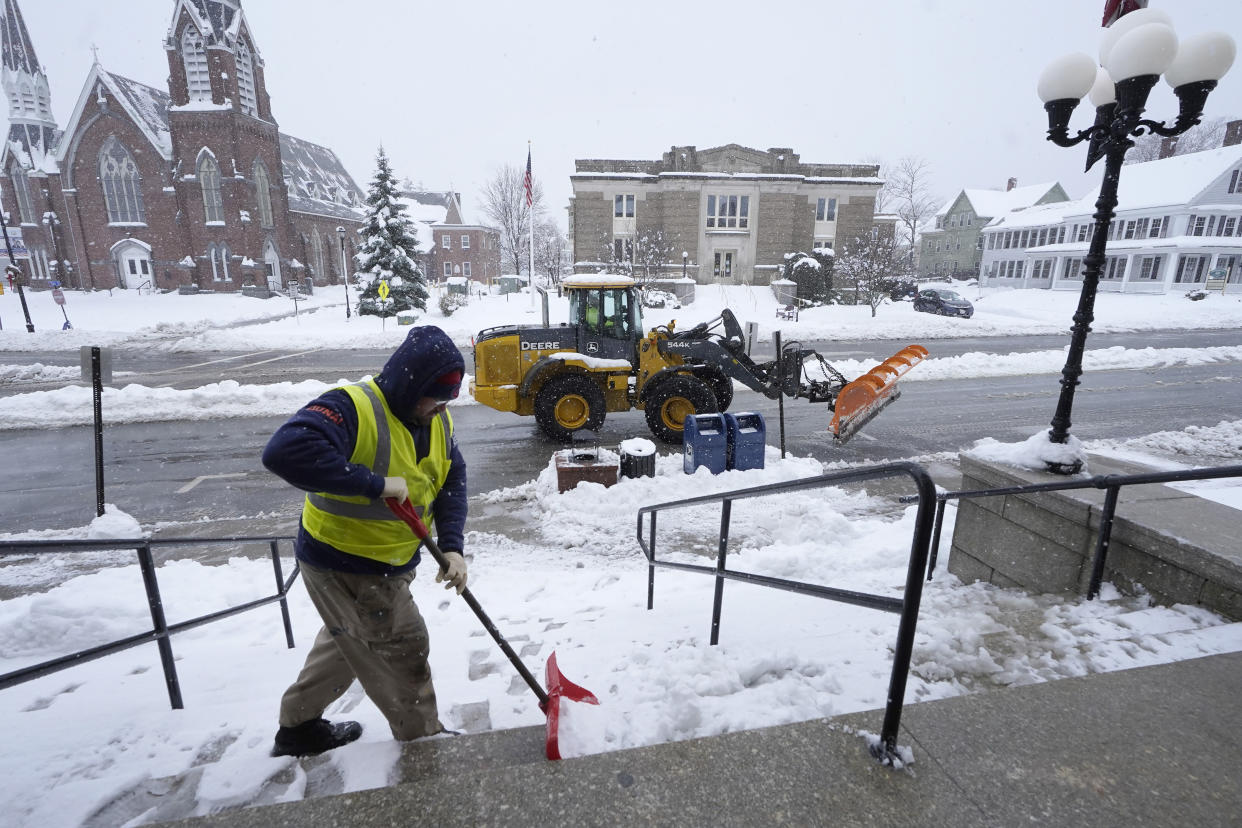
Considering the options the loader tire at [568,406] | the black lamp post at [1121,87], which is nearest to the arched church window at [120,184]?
the loader tire at [568,406]

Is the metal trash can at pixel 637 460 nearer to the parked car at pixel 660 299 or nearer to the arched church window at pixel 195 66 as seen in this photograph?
the parked car at pixel 660 299

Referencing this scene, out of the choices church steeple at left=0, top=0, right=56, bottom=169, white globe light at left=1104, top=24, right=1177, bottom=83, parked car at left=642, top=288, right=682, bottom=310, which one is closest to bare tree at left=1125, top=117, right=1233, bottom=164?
parked car at left=642, top=288, right=682, bottom=310

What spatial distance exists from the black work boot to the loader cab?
24.3 feet

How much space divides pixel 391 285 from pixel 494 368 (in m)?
21.5

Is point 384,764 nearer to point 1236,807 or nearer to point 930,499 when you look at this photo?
point 930,499

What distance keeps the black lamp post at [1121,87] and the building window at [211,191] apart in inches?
1649

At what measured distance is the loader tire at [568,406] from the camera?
916cm

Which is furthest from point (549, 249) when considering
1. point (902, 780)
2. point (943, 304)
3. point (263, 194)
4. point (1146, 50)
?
point (902, 780)

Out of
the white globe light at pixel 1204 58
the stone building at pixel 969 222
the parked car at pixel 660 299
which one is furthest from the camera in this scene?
the stone building at pixel 969 222

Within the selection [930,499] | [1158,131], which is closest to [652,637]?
[930,499]

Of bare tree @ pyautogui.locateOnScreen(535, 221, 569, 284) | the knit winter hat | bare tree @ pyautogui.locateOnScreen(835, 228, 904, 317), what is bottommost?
the knit winter hat

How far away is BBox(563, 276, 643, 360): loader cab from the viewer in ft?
30.6

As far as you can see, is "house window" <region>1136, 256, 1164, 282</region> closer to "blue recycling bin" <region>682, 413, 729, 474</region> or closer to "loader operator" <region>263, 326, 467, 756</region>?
"blue recycling bin" <region>682, 413, 729, 474</region>

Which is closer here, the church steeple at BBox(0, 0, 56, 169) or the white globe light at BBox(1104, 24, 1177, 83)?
the white globe light at BBox(1104, 24, 1177, 83)
